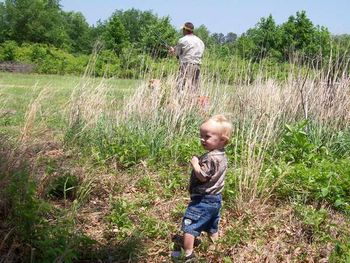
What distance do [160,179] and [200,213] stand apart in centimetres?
129

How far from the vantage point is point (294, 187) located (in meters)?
3.83

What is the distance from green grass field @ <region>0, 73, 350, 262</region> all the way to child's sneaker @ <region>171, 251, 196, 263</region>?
75 mm

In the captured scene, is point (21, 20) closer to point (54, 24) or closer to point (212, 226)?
point (54, 24)

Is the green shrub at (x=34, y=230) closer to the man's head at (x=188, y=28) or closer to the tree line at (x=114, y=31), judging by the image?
the tree line at (x=114, y=31)

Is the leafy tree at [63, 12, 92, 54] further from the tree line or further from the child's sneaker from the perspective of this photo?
the child's sneaker

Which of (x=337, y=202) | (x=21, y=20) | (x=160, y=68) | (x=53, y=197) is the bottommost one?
(x=53, y=197)

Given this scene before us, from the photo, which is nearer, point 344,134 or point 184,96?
point 344,134

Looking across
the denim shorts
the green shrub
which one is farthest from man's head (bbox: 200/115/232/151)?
the green shrub

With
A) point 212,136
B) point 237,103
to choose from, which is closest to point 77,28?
point 237,103

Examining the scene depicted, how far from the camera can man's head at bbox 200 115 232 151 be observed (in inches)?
119

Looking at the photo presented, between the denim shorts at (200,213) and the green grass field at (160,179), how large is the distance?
180mm

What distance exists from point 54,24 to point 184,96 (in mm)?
48552

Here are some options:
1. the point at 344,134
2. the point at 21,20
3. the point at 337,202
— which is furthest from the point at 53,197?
the point at 21,20

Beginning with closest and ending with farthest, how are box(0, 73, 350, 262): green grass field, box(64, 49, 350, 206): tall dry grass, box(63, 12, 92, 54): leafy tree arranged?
box(0, 73, 350, 262): green grass field < box(64, 49, 350, 206): tall dry grass < box(63, 12, 92, 54): leafy tree
